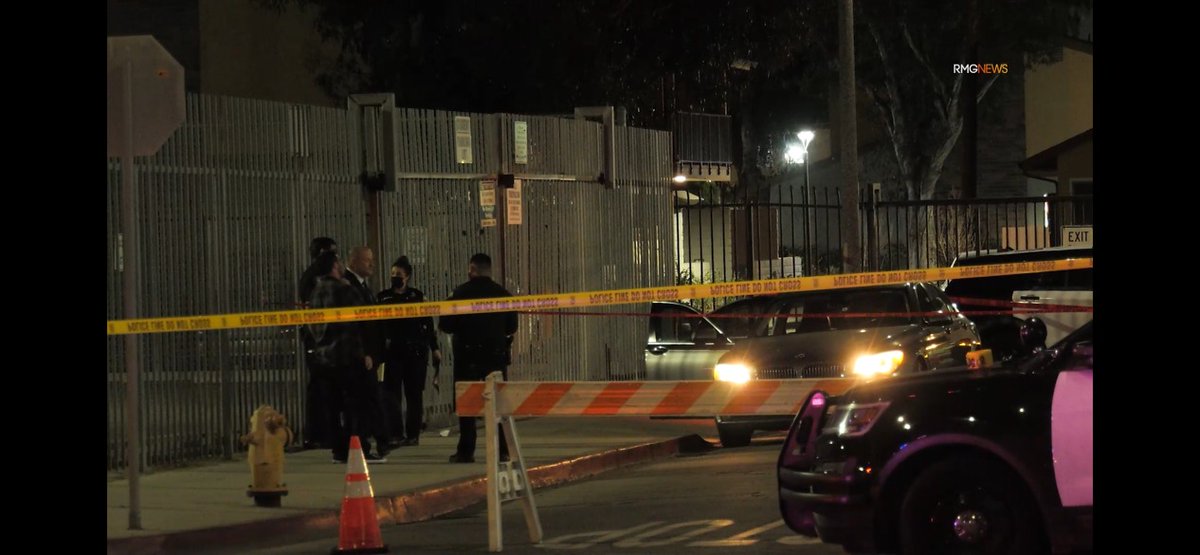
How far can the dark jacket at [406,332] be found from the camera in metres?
15.1

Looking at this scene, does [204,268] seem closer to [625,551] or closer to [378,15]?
[625,551]

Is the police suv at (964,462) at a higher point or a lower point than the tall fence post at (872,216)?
lower

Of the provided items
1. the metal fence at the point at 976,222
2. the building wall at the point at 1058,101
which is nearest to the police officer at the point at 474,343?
the metal fence at the point at 976,222

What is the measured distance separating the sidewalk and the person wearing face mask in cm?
40

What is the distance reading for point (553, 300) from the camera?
16297 millimetres

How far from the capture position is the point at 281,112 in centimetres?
1580

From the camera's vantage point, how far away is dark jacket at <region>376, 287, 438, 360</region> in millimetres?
15141

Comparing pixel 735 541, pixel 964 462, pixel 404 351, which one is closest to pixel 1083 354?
pixel 964 462

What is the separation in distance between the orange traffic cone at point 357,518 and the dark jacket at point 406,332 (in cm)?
513

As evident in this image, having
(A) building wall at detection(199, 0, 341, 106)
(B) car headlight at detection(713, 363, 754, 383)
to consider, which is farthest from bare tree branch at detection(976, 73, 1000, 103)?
(B) car headlight at detection(713, 363, 754, 383)

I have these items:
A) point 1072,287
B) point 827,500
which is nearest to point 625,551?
point 827,500

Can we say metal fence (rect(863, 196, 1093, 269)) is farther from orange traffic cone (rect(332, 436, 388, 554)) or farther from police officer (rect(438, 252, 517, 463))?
orange traffic cone (rect(332, 436, 388, 554))

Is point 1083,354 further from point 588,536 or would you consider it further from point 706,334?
point 706,334

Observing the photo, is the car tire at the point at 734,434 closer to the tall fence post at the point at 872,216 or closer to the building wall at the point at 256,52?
the tall fence post at the point at 872,216
